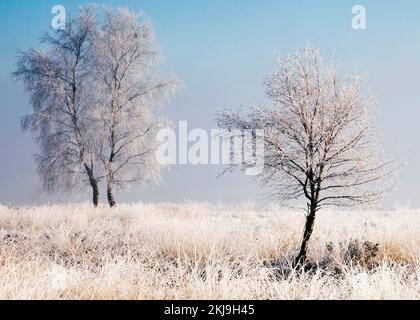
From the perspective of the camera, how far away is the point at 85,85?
21.8 metres

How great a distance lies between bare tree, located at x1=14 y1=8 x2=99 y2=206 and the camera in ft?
70.0

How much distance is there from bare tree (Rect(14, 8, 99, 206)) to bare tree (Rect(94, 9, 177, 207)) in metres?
0.60

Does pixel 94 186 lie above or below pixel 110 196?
above

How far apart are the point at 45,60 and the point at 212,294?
59.2 feet

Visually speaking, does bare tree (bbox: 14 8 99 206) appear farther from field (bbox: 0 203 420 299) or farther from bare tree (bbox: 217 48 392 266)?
bare tree (bbox: 217 48 392 266)

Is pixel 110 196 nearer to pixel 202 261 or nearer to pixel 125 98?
pixel 125 98

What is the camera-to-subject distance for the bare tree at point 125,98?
21547 mm

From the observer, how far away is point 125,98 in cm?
2180

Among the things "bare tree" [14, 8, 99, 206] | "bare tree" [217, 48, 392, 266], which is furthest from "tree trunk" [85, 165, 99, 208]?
"bare tree" [217, 48, 392, 266]

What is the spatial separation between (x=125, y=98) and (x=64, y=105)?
2.56 m

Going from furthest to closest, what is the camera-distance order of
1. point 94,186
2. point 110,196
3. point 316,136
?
point 94,186
point 110,196
point 316,136

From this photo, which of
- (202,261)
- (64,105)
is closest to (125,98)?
(64,105)

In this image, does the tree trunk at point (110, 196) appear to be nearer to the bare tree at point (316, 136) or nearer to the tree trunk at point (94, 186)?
the tree trunk at point (94, 186)
